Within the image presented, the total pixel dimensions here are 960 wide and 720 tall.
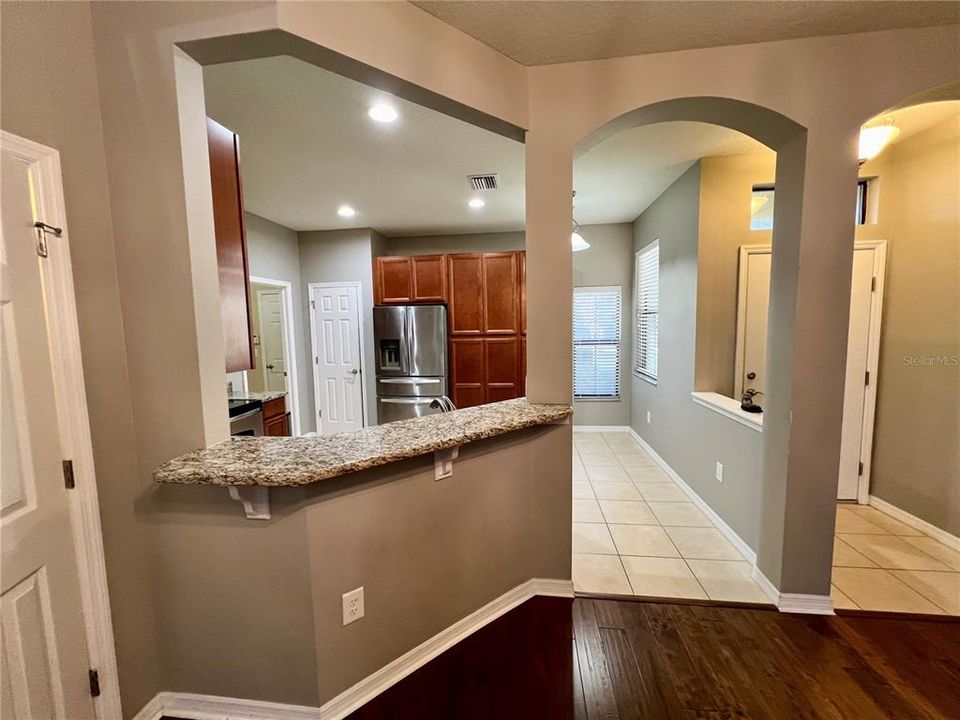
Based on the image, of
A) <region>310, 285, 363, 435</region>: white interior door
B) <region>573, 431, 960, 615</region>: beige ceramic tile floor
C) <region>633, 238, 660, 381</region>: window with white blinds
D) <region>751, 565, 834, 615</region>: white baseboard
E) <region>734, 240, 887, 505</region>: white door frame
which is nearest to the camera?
<region>751, 565, 834, 615</region>: white baseboard

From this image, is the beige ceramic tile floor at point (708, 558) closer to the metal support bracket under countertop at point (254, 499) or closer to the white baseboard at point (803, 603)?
the white baseboard at point (803, 603)

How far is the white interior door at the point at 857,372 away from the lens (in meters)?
2.77

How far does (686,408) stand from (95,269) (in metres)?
3.66

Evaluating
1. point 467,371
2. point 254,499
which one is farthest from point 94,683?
point 467,371

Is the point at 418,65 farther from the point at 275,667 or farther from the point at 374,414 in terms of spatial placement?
the point at 374,414

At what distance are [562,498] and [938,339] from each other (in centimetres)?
272

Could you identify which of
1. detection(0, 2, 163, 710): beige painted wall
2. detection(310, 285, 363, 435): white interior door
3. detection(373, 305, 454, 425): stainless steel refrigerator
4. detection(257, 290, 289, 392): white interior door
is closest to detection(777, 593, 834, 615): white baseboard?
detection(0, 2, 163, 710): beige painted wall

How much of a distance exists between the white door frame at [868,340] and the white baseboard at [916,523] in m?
0.08

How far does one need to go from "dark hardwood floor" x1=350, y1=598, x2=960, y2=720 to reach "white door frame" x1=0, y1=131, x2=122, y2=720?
0.89 m

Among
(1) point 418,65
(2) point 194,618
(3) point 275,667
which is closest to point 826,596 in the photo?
(3) point 275,667

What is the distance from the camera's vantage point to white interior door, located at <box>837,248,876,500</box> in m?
2.77

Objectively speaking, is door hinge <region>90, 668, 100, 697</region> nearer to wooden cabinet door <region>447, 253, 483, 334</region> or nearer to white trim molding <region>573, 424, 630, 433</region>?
wooden cabinet door <region>447, 253, 483, 334</region>

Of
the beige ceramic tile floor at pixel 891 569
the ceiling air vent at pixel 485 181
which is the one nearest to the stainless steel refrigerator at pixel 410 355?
the ceiling air vent at pixel 485 181

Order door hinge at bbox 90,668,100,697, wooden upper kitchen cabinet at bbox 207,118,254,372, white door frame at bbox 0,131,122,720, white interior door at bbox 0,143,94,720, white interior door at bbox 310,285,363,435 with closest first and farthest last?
1. white interior door at bbox 0,143,94,720
2. white door frame at bbox 0,131,122,720
3. door hinge at bbox 90,668,100,697
4. wooden upper kitchen cabinet at bbox 207,118,254,372
5. white interior door at bbox 310,285,363,435
